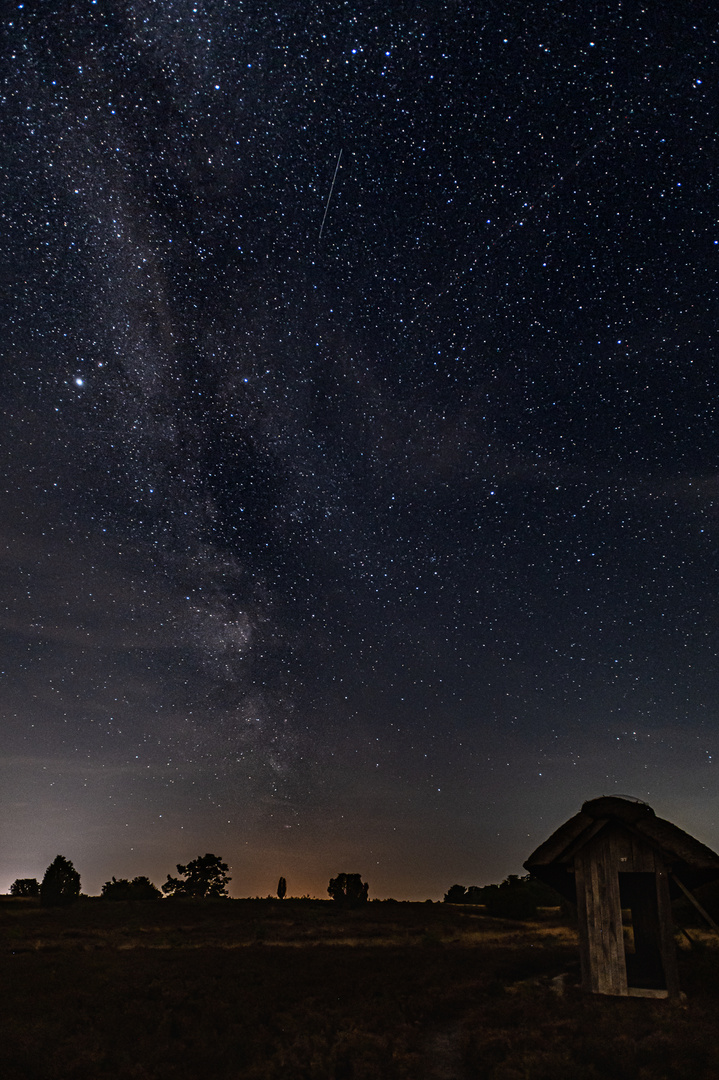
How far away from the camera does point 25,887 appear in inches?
2242

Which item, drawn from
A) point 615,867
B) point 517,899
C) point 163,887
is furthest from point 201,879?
point 615,867

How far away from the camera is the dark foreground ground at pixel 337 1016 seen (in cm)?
975

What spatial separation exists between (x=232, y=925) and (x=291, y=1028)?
25.1 meters

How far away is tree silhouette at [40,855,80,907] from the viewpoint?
4419 cm

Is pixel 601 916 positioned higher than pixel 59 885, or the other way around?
pixel 601 916

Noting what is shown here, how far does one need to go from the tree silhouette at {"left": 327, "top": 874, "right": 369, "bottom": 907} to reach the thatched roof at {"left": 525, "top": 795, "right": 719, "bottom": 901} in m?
42.3

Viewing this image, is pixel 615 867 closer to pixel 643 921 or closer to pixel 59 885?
pixel 643 921

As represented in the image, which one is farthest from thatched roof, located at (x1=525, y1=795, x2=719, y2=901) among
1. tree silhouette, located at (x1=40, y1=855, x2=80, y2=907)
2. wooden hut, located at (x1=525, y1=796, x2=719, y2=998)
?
tree silhouette, located at (x1=40, y1=855, x2=80, y2=907)

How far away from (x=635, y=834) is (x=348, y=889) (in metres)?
45.5

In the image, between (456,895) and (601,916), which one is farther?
(456,895)

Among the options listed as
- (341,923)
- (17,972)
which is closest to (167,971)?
(17,972)

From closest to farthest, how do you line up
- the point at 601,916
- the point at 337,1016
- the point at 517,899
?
the point at 337,1016, the point at 601,916, the point at 517,899

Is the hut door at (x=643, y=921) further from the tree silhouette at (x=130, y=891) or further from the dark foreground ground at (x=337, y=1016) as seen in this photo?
the tree silhouette at (x=130, y=891)

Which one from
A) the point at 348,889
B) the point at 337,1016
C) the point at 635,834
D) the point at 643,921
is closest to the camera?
the point at 337,1016
